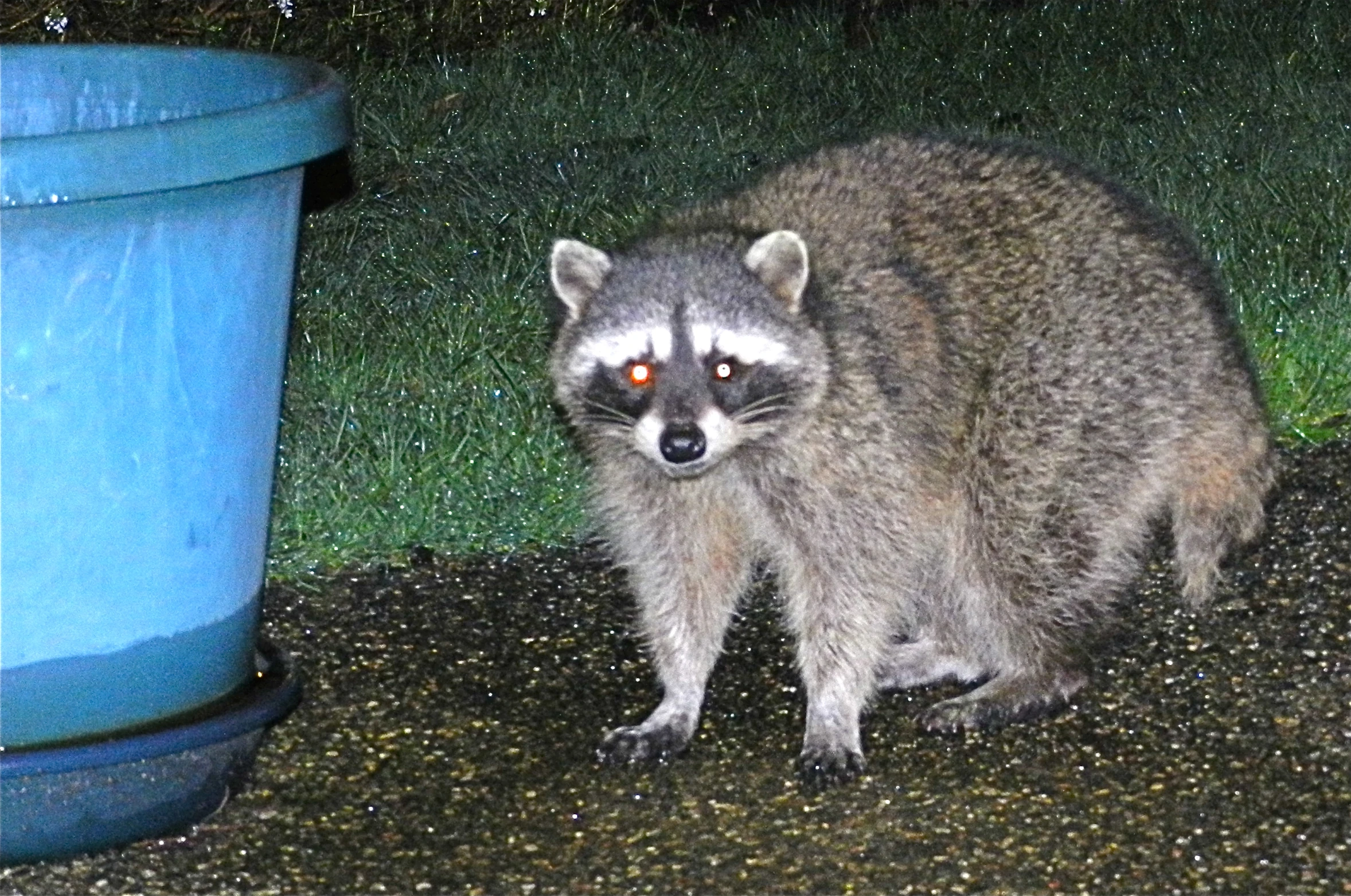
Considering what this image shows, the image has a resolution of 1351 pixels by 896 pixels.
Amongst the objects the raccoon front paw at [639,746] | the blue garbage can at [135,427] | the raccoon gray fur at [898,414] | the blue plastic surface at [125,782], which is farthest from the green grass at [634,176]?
the blue plastic surface at [125,782]

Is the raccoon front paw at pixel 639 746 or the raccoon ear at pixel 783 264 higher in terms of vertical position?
the raccoon ear at pixel 783 264

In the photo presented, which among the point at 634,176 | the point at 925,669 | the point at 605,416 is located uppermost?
the point at 605,416

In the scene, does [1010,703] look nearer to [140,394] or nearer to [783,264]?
[783,264]

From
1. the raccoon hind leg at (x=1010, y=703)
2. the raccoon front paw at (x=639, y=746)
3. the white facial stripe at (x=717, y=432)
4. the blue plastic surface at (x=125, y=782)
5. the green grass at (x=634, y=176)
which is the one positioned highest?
the white facial stripe at (x=717, y=432)

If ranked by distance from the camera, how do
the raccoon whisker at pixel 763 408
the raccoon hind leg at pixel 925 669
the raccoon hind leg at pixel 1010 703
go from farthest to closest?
the raccoon hind leg at pixel 925 669 → the raccoon hind leg at pixel 1010 703 → the raccoon whisker at pixel 763 408

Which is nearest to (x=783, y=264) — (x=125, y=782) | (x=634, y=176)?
(x=125, y=782)

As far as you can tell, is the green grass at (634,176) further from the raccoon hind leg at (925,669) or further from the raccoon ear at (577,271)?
the raccoon hind leg at (925,669)

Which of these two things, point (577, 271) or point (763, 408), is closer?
point (763, 408)

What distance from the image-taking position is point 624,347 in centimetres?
317

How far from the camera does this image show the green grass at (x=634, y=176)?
14.4 ft

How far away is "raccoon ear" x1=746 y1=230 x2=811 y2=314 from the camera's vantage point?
124 inches

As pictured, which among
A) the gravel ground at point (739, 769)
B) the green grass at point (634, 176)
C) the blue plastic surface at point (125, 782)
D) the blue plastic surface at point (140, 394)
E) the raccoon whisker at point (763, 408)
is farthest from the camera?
the green grass at point (634, 176)

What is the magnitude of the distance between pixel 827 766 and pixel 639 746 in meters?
0.29

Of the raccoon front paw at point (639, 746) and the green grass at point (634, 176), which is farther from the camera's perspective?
the green grass at point (634, 176)
